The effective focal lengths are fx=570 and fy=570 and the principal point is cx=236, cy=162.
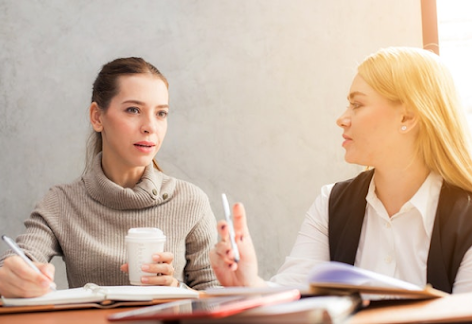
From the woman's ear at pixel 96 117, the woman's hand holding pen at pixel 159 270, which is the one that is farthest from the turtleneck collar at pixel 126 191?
the woman's hand holding pen at pixel 159 270

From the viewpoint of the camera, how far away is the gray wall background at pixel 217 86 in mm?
2391

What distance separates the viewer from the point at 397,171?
1.61 m

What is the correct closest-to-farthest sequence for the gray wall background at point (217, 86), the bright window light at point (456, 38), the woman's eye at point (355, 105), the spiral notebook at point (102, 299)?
the spiral notebook at point (102, 299), the woman's eye at point (355, 105), the gray wall background at point (217, 86), the bright window light at point (456, 38)

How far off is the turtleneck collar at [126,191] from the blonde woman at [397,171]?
19.8 inches

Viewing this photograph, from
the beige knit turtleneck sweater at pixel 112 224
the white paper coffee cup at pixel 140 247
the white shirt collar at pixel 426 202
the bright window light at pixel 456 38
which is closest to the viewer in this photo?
the white paper coffee cup at pixel 140 247

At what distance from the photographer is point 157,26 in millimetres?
2445

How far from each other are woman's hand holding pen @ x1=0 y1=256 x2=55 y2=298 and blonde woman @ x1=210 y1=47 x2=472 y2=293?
0.64 metres

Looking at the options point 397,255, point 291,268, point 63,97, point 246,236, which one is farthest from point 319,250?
point 63,97

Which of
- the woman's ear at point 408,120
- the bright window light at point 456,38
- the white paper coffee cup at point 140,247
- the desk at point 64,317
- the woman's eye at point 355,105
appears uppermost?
the bright window light at point 456,38

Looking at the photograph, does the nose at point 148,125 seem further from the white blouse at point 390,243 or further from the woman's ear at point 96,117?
the white blouse at point 390,243

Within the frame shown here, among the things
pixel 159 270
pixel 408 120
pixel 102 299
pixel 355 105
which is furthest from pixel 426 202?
pixel 102 299

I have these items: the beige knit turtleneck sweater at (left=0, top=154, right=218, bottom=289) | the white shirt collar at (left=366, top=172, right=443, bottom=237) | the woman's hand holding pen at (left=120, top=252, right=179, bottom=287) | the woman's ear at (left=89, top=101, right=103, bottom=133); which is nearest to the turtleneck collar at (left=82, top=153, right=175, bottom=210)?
the beige knit turtleneck sweater at (left=0, top=154, right=218, bottom=289)

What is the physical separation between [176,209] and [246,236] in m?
0.72

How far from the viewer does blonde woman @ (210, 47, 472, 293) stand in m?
1.53
